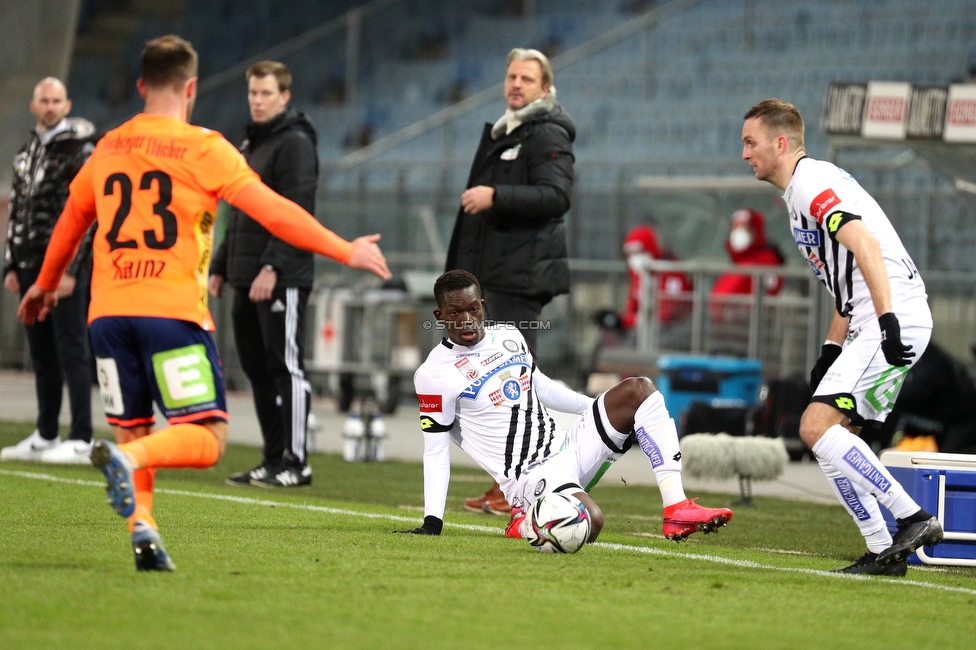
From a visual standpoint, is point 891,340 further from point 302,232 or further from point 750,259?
point 750,259

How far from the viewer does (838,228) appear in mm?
5215

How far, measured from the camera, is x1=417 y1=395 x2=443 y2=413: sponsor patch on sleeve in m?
5.87

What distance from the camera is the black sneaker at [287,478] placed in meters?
8.01

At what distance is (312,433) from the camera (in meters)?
11.1

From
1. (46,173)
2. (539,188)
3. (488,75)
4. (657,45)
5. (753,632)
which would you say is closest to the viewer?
(753,632)

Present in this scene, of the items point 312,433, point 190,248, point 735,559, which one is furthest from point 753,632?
point 312,433

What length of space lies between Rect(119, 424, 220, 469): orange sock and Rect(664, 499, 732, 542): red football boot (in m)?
1.82

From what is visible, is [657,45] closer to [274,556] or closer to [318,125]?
[318,125]

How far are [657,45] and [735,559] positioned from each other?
16.4 metres

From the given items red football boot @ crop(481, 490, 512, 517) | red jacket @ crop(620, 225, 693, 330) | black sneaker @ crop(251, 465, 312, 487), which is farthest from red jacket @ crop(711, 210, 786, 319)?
red football boot @ crop(481, 490, 512, 517)

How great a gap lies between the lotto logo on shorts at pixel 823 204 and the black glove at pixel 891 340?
1.50 ft

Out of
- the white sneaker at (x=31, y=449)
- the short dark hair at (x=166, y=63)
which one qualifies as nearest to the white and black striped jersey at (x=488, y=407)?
the short dark hair at (x=166, y=63)

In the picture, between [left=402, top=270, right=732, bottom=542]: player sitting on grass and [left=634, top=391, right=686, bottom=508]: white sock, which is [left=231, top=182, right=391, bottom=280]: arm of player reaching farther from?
[left=634, top=391, right=686, bottom=508]: white sock

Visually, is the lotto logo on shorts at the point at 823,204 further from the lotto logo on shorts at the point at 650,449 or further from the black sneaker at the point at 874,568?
the black sneaker at the point at 874,568
